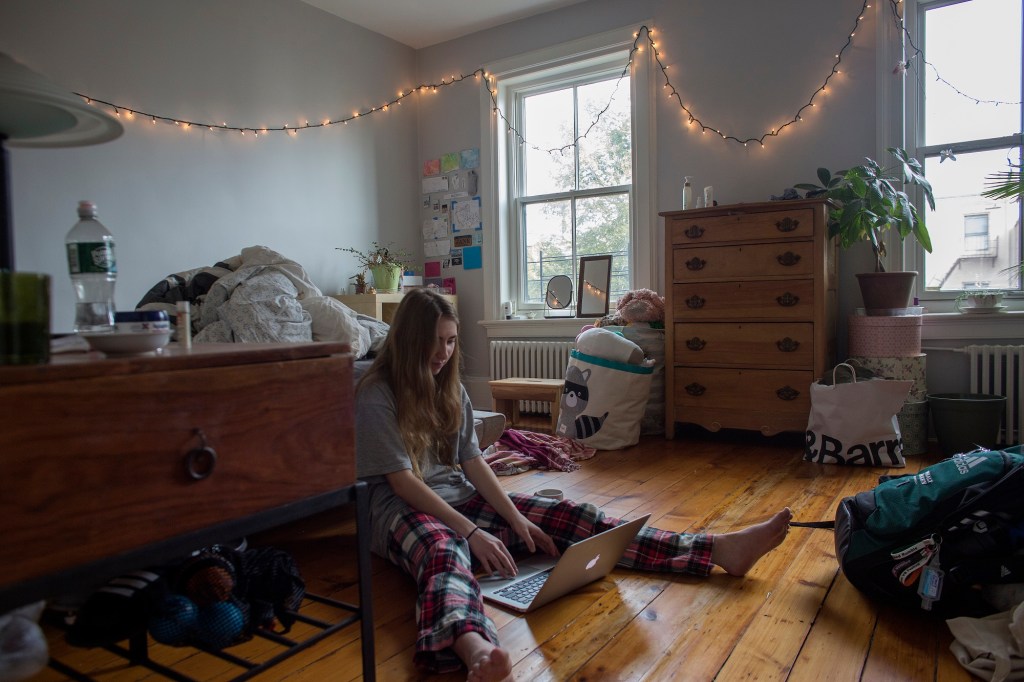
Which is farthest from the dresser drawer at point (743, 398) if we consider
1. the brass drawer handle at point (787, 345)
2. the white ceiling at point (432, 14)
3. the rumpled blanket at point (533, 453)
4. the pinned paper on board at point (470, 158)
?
the white ceiling at point (432, 14)

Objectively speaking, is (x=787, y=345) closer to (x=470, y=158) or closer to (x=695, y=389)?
(x=695, y=389)

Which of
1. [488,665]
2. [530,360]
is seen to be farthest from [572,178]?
[488,665]

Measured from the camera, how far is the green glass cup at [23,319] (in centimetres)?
63

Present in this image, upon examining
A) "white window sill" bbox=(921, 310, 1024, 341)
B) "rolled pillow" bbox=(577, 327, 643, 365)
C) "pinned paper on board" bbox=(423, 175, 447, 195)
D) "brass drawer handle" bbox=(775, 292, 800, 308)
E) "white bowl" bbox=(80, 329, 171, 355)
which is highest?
"pinned paper on board" bbox=(423, 175, 447, 195)

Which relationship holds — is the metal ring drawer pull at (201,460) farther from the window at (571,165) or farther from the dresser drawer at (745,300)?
the window at (571,165)

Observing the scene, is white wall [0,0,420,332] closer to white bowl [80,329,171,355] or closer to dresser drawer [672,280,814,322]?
dresser drawer [672,280,814,322]

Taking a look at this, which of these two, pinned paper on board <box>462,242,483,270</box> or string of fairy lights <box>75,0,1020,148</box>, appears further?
pinned paper on board <box>462,242,483,270</box>

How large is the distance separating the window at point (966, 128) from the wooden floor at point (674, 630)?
1905mm

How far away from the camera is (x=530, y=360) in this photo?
452cm

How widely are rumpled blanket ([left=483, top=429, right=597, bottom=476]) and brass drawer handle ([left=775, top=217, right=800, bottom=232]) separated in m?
1.35

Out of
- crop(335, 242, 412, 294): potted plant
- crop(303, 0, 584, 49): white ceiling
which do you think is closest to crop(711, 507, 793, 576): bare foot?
crop(335, 242, 412, 294): potted plant

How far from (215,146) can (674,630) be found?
346cm

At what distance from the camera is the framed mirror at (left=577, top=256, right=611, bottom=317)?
4.32 metres

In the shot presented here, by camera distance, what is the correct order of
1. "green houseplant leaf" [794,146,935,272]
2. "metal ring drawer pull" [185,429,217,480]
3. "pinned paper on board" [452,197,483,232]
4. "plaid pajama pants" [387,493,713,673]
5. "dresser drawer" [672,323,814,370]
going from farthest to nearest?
"pinned paper on board" [452,197,483,232]
"dresser drawer" [672,323,814,370]
"green houseplant leaf" [794,146,935,272]
"plaid pajama pants" [387,493,713,673]
"metal ring drawer pull" [185,429,217,480]
